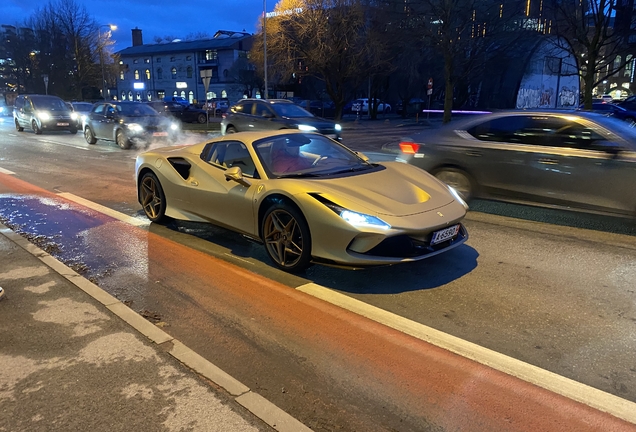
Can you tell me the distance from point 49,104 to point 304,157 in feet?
71.9

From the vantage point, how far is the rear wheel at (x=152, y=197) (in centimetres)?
671

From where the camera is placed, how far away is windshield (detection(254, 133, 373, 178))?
529cm

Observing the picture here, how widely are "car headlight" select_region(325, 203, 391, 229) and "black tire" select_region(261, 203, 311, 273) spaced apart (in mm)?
426

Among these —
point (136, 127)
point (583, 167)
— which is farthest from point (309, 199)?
point (136, 127)

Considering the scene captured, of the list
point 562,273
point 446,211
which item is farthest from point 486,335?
point 562,273

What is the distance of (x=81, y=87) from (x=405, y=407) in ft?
204

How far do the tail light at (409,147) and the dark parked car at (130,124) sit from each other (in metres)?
→ 11.1

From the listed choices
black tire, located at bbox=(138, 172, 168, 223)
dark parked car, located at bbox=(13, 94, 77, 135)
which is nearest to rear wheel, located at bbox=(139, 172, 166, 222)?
black tire, located at bbox=(138, 172, 168, 223)

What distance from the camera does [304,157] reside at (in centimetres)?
560

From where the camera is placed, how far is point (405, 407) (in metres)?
2.85

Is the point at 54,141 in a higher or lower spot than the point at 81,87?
lower

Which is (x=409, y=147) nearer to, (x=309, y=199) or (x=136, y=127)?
(x=309, y=199)

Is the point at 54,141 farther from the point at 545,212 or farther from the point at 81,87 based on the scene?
the point at 81,87

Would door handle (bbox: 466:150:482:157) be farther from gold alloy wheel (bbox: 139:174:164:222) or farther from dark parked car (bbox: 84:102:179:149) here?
dark parked car (bbox: 84:102:179:149)
